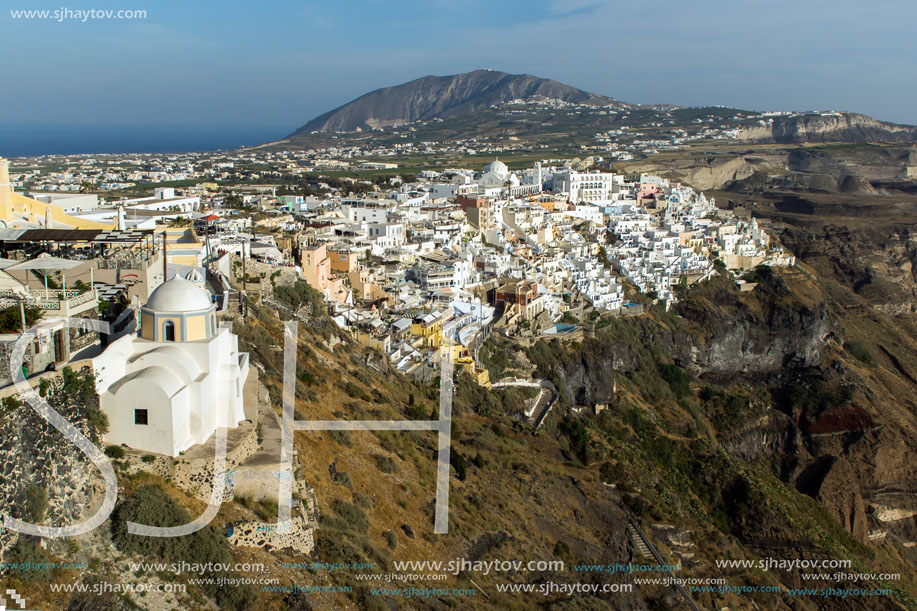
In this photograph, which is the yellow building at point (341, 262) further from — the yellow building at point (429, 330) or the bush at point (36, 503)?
the bush at point (36, 503)

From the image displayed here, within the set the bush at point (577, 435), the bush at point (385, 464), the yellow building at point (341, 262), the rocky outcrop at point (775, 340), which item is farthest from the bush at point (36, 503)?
the rocky outcrop at point (775, 340)

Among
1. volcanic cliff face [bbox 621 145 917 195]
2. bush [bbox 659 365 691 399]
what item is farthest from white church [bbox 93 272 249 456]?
volcanic cliff face [bbox 621 145 917 195]

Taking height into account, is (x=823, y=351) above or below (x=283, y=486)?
below

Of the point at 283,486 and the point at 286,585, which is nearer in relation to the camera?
the point at 286,585

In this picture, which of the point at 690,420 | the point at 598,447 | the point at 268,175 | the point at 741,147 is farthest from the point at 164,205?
the point at 741,147

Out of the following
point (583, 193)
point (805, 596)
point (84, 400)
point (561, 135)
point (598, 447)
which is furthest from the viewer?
point (561, 135)

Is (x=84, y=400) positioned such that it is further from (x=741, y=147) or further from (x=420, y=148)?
(x=741, y=147)

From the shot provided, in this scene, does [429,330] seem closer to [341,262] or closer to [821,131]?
[341,262]

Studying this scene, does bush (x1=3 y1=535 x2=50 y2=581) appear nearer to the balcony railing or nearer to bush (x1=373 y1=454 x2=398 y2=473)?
the balcony railing
